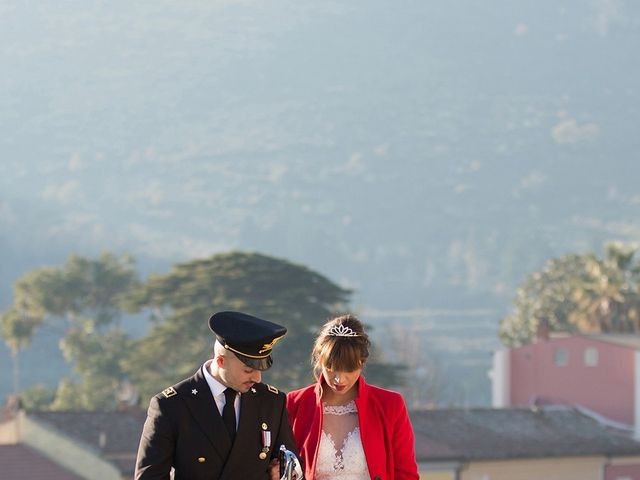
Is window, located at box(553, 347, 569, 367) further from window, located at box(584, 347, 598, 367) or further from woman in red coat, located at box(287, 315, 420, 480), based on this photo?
woman in red coat, located at box(287, 315, 420, 480)

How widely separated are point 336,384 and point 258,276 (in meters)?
80.9

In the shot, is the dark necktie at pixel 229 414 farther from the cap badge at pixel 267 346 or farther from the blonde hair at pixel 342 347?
the blonde hair at pixel 342 347

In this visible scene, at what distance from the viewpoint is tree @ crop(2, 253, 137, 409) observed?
4232 inches

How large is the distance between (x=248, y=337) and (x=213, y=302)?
81.3 meters

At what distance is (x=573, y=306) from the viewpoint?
331ft

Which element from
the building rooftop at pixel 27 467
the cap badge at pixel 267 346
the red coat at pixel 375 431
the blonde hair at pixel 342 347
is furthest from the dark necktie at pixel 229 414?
the building rooftop at pixel 27 467

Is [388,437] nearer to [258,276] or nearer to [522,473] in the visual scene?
[522,473]

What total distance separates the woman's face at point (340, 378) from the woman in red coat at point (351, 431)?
1 centimetres

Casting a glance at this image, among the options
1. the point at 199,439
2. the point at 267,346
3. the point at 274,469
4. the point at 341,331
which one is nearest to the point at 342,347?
the point at 341,331

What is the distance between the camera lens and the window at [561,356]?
63372 millimetres

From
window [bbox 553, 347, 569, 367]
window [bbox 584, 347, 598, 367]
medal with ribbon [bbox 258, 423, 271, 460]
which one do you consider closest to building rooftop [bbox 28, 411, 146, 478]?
window [bbox 553, 347, 569, 367]

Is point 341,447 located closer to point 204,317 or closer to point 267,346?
point 267,346

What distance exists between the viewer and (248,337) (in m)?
5.43

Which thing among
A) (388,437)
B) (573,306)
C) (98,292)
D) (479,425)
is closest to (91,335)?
(98,292)
